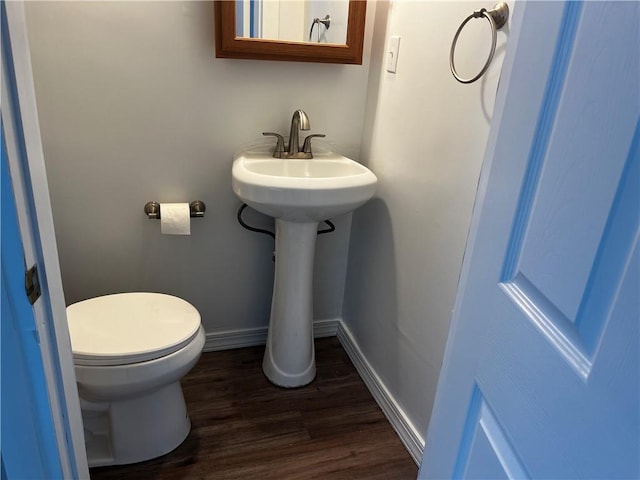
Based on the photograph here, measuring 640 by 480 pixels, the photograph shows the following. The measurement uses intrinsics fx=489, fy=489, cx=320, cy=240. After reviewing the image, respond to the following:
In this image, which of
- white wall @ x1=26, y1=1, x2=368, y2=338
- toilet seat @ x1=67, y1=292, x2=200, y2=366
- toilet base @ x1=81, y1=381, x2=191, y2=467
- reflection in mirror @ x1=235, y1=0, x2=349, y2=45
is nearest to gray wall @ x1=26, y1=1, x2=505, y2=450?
white wall @ x1=26, y1=1, x2=368, y2=338

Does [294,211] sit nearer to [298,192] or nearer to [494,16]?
[298,192]

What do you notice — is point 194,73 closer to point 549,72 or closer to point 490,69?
point 490,69

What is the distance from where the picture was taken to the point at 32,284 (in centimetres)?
74

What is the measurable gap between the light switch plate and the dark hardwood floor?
47.9 inches

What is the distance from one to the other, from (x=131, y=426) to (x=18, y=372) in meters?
0.92

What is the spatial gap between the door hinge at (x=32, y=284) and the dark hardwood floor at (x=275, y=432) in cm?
102

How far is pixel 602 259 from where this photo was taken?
0.51 meters

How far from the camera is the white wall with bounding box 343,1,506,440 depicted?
1311 mm

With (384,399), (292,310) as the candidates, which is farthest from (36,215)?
(384,399)

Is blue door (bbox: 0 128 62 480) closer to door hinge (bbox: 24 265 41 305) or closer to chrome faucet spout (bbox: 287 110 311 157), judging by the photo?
door hinge (bbox: 24 265 41 305)

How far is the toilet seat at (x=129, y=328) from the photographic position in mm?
1365

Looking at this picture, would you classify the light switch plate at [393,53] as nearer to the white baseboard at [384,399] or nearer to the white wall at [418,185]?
the white wall at [418,185]

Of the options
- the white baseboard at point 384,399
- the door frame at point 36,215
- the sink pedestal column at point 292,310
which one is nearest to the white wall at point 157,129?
the sink pedestal column at point 292,310

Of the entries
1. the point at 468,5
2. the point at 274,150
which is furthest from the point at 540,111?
the point at 274,150
